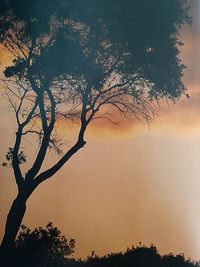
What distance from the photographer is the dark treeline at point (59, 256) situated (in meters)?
36.1

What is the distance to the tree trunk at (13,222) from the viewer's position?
3612 centimetres

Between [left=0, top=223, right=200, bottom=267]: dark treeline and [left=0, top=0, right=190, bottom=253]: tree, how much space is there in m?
0.95

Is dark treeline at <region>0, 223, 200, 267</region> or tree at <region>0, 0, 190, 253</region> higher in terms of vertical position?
tree at <region>0, 0, 190, 253</region>

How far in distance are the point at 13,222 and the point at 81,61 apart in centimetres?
726

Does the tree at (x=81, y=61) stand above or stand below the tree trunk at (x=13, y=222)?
above

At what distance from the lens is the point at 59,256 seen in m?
37.8

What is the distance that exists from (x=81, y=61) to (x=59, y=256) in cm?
829

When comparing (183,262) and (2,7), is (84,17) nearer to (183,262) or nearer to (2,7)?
(2,7)

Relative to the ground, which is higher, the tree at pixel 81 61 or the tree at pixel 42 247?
the tree at pixel 81 61

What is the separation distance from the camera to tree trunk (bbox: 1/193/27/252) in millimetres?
36125

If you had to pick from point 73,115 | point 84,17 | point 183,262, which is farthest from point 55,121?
point 183,262

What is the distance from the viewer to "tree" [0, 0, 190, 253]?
36969mm

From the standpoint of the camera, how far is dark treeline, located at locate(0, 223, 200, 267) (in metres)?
36.1

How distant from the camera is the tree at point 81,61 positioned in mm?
36969
